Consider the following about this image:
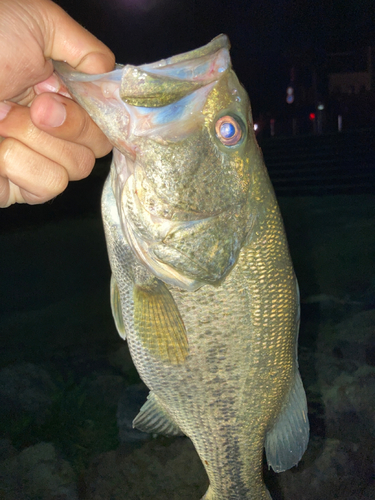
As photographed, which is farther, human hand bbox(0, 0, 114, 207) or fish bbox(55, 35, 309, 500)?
human hand bbox(0, 0, 114, 207)

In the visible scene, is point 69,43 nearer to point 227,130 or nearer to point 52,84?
point 52,84

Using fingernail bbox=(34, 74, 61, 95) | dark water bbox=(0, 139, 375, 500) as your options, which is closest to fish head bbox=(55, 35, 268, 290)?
fingernail bbox=(34, 74, 61, 95)

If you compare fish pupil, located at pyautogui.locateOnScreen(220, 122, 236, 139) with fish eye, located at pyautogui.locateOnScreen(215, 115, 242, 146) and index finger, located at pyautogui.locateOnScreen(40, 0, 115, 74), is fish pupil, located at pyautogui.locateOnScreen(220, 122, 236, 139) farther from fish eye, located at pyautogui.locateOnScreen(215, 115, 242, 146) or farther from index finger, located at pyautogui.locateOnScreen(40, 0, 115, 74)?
index finger, located at pyautogui.locateOnScreen(40, 0, 115, 74)

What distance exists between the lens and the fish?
104 cm

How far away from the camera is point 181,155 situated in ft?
3.60

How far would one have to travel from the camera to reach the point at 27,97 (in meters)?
1.52

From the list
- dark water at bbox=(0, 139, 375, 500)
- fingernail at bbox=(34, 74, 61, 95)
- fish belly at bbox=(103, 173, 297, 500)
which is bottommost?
dark water at bbox=(0, 139, 375, 500)

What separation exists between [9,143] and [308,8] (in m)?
21.7

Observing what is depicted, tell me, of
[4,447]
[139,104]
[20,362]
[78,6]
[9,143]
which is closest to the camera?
[139,104]

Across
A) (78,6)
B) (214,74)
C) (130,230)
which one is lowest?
(130,230)

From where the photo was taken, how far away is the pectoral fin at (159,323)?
51.1 inches

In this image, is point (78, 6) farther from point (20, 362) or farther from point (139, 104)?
point (139, 104)

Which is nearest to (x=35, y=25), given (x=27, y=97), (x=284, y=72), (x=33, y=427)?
(x=27, y=97)

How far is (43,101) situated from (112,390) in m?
4.12
